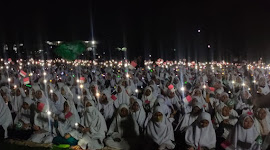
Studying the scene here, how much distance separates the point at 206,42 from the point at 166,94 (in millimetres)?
22009

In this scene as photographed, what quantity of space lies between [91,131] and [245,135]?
356cm

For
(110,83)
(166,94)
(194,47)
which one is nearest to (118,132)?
(166,94)

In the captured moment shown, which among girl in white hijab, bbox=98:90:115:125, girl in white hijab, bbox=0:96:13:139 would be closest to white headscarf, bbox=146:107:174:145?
girl in white hijab, bbox=98:90:115:125

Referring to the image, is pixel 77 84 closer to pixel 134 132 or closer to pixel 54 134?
pixel 54 134

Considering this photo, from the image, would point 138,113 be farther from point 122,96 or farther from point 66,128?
point 122,96

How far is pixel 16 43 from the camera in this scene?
29.4 meters

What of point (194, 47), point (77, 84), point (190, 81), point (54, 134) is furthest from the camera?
point (194, 47)

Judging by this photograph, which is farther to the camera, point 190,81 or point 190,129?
point 190,81

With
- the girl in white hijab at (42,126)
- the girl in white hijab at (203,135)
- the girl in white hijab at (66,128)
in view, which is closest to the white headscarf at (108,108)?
the girl in white hijab at (66,128)

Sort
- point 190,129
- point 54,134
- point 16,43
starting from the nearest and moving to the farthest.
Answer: point 190,129 < point 54,134 < point 16,43

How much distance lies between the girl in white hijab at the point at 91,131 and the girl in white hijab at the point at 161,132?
1.36m

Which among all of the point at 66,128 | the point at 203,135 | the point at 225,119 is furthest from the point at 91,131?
the point at 225,119

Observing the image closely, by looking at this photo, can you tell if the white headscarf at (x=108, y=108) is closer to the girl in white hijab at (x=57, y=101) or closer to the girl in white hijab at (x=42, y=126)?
the girl in white hijab at (x=57, y=101)

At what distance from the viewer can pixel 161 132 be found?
610cm
